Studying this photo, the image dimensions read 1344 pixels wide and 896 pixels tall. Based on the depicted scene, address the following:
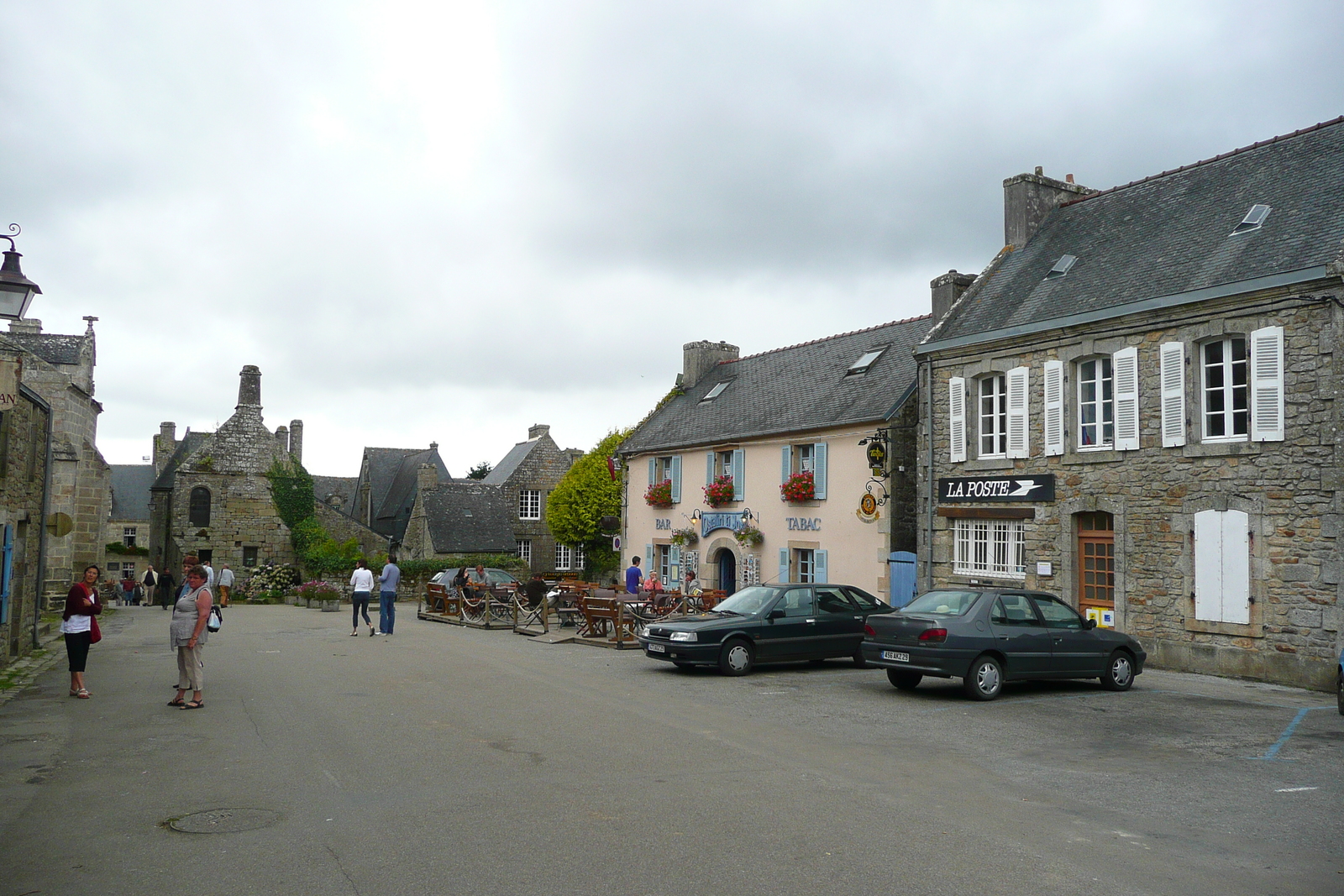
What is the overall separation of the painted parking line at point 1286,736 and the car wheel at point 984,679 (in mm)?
3019

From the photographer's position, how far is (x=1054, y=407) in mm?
18141

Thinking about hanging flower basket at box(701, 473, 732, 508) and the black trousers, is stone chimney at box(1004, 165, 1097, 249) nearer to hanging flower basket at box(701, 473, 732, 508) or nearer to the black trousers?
hanging flower basket at box(701, 473, 732, 508)

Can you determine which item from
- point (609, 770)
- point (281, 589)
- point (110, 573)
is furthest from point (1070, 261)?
point (110, 573)

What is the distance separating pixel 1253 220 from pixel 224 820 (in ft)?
56.6

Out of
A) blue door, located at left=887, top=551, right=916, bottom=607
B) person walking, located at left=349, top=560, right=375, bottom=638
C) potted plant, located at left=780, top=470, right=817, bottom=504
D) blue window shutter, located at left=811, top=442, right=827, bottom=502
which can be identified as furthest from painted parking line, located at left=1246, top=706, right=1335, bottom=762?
person walking, located at left=349, top=560, right=375, bottom=638

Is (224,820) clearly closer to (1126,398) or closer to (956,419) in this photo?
(1126,398)

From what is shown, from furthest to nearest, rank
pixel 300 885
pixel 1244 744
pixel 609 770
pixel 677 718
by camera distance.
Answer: pixel 677 718 → pixel 1244 744 → pixel 609 770 → pixel 300 885

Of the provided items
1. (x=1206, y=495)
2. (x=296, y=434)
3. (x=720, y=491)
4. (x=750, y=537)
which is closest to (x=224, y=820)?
(x=1206, y=495)

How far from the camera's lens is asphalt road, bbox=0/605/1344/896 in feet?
17.9

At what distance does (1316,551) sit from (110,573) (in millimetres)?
62514

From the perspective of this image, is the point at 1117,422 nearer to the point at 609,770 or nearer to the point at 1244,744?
the point at 1244,744

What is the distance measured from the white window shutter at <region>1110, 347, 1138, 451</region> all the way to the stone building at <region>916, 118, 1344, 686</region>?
0.11ft

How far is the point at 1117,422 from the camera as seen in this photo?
1711 cm

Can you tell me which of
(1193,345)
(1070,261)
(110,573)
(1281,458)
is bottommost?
(110,573)
